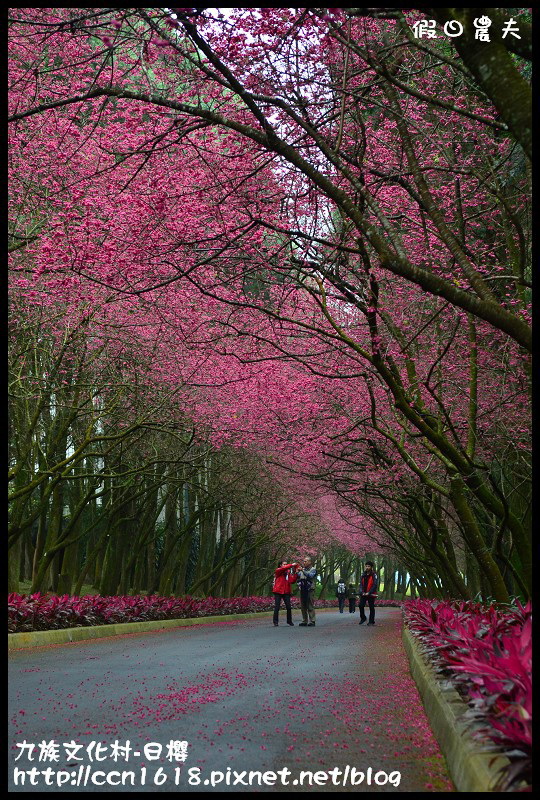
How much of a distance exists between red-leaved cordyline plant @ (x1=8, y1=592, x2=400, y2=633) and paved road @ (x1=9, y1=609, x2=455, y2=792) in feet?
11.6

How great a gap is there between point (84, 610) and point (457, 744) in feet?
53.1

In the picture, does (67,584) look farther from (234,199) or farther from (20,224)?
(234,199)

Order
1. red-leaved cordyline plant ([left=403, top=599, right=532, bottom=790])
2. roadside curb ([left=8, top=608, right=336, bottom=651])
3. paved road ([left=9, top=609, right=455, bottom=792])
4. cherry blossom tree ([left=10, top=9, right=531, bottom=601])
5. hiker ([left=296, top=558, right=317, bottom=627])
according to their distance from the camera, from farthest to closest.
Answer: hiker ([left=296, top=558, right=317, bottom=627]), roadside curb ([left=8, top=608, right=336, bottom=651]), cherry blossom tree ([left=10, top=9, right=531, bottom=601]), paved road ([left=9, top=609, right=455, bottom=792]), red-leaved cordyline plant ([left=403, top=599, right=532, bottom=790])

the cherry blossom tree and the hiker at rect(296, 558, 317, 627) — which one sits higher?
the cherry blossom tree

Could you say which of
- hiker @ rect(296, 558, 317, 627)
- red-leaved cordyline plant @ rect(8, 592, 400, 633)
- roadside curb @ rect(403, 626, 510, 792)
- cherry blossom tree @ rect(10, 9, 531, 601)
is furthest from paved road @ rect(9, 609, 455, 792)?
hiker @ rect(296, 558, 317, 627)

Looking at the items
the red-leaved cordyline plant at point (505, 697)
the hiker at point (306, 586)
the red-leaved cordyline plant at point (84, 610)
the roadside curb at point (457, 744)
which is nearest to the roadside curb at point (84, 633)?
the red-leaved cordyline plant at point (84, 610)

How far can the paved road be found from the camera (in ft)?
18.1

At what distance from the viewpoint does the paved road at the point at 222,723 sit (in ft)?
18.1

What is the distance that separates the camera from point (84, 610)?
66.6 ft

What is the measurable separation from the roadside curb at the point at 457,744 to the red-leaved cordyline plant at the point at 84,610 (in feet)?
38.0

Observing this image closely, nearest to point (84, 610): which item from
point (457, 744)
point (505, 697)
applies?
point (457, 744)

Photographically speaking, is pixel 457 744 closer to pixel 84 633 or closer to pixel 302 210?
pixel 302 210

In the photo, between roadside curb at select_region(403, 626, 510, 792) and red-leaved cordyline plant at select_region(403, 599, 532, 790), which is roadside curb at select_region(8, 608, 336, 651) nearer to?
roadside curb at select_region(403, 626, 510, 792)

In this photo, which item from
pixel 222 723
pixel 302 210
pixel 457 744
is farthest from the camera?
pixel 302 210
